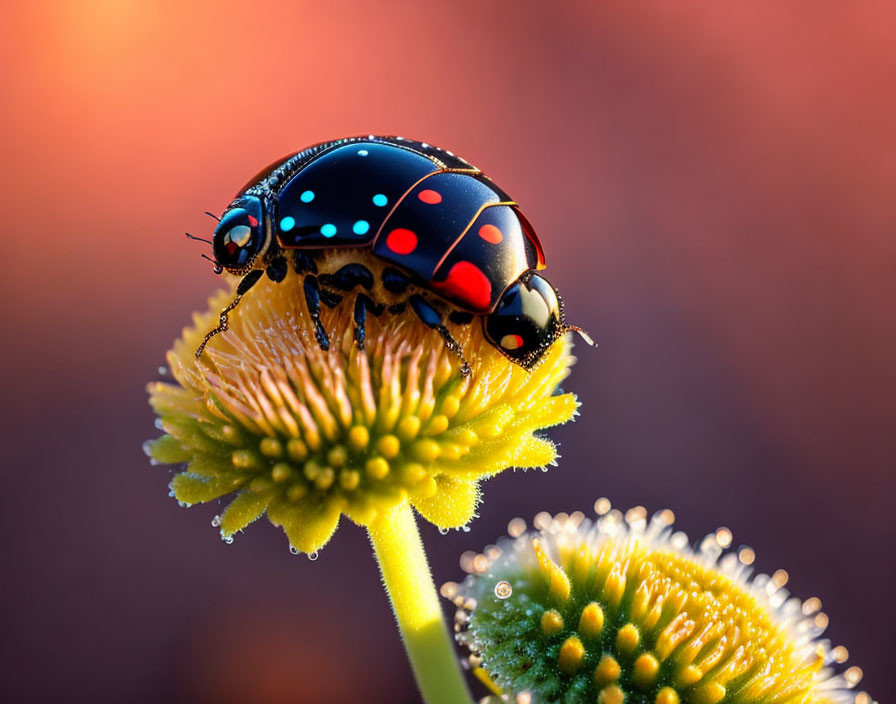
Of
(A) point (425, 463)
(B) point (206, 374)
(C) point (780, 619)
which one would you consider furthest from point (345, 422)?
(C) point (780, 619)

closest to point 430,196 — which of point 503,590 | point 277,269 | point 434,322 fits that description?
point 434,322

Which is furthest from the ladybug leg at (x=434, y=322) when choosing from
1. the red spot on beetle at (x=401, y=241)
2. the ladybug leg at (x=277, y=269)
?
the ladybug leg at (x=277, y=269)

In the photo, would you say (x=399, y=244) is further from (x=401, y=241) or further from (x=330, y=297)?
(x=330, y=297)

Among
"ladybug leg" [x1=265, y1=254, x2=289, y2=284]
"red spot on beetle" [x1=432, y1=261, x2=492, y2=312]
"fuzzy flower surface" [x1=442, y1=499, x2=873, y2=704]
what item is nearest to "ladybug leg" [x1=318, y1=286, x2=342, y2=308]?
"ladybug leg" [x1=265, y1=254, x2=289, y2=284]

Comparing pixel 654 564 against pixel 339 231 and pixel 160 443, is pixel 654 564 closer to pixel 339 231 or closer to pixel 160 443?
pixel 339 231

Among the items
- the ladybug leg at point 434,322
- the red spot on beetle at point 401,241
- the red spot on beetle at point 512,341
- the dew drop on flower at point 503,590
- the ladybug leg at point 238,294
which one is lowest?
the dew drop on flower at point 503,590

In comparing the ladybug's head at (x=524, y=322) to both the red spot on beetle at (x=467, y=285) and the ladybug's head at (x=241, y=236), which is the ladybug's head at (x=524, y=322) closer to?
the red spot on beetle at (x=467, y=285)
